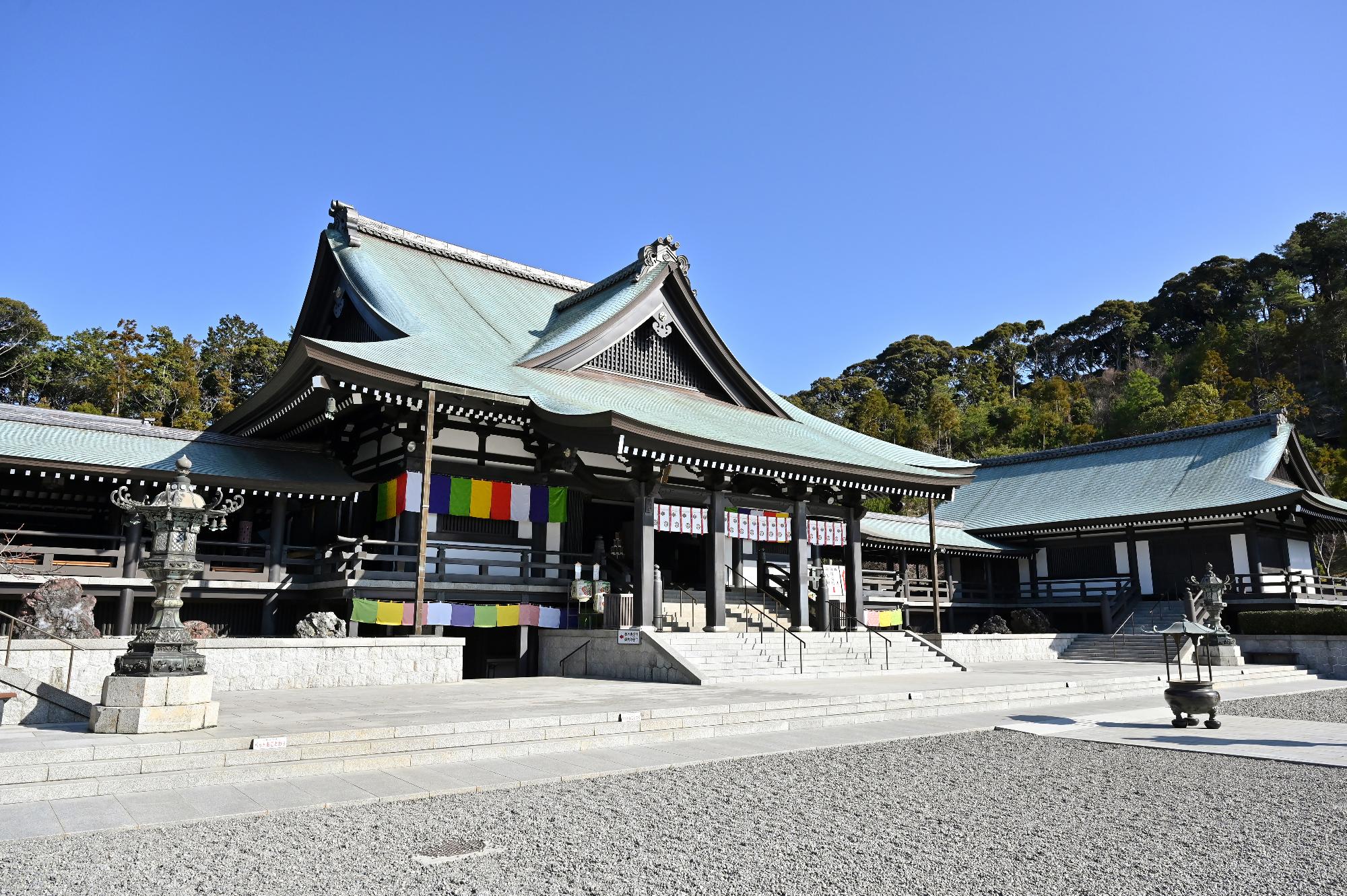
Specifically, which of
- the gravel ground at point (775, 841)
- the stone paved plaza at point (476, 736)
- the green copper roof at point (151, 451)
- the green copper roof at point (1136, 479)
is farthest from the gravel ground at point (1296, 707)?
the green copper roof at point (151, 451)

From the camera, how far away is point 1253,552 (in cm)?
3048

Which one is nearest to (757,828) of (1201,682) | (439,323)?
(1201,682)

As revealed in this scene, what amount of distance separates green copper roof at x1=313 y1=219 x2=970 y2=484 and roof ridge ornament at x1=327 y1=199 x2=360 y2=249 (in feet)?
0.48

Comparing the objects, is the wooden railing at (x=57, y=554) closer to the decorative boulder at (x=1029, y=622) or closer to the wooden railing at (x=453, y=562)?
the wooden railing at (x=453, y=562)

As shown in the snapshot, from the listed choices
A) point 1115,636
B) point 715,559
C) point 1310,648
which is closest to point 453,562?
point 715,559

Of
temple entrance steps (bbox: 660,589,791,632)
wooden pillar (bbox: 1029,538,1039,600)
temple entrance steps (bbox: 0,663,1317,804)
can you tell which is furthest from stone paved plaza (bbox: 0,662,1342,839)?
wooden pillar (bbox: 1029,538,1039,600)

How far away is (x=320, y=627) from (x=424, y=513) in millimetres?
2761

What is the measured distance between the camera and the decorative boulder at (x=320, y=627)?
53.0ft

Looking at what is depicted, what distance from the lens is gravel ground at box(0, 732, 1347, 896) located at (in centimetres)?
496

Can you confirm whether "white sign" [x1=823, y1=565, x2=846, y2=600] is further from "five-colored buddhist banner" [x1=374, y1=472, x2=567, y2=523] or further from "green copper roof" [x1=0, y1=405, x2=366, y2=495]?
"green copper roof" [x1=0, y1=405, x2=366, y2=495]

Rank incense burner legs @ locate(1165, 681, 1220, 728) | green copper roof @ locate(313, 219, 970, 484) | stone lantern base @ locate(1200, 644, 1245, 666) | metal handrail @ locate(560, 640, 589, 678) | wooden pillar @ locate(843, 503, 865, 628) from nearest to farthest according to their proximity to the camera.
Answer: incense burner legs @ locate(1165, 681, 1220, 728) < metal handrail @ locate(560, 640, 589, 678) < green copper roof @ locate(313, 219, 970, 484) < stone lantern base @ locate(1200, 644, 1245, 666) < wooden pillar @ locate(843, 503, 865, 628)

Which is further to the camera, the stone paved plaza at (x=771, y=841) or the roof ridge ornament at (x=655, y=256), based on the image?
the roof ridge ornament at (x=655, y=256)

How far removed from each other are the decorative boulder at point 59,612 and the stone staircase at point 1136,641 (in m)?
25.6

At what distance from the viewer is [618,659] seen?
17656mm
